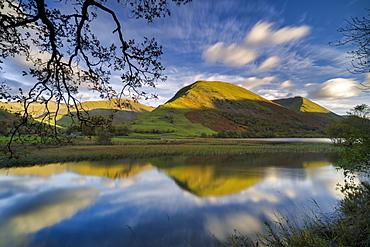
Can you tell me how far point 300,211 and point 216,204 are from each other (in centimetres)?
497

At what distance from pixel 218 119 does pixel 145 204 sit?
128 metres

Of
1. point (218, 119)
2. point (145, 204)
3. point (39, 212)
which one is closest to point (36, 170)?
point (39, 212)

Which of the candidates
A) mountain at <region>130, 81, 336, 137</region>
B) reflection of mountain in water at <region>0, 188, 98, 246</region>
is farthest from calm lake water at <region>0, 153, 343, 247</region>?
mountain at <region>130, 81, 336, 137</region>

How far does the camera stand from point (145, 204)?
11859 mm

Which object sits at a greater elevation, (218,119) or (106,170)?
(218,119)

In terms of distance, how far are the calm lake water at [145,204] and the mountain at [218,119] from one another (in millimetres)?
64248

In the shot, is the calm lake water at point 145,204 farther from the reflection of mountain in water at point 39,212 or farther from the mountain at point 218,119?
the mountain at point 218,119

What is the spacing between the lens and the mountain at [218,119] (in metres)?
105

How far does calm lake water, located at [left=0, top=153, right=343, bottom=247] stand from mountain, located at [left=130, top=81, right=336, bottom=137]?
2529 inches

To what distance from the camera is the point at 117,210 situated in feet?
35.9

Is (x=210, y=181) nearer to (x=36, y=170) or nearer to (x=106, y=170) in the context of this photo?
(x=106, y=170)

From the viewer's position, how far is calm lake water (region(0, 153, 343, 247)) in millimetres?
8164

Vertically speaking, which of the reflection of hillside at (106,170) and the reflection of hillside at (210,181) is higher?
the reflection of hillside at (210,181)

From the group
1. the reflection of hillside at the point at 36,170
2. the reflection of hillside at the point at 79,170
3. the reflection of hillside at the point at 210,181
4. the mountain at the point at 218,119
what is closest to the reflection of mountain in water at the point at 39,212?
the reflection of hillside at the point at 79,170
